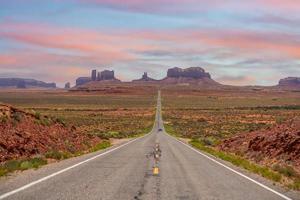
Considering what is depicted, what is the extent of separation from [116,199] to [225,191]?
3.23m

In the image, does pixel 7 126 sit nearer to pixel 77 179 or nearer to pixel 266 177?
pixel 77 179

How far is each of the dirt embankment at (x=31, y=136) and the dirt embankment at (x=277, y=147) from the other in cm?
1046

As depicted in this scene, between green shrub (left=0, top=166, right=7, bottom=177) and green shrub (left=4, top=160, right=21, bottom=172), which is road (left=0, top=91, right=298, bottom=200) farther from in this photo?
green shrub (left=4, top=160, right=21, bottom=172)

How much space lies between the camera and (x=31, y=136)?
22703 mm

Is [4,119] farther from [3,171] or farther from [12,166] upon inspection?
[3,171]

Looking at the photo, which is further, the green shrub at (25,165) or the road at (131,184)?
the green shrub at (25,165)

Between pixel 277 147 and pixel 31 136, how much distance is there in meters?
13.0

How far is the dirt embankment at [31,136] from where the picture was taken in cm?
1964

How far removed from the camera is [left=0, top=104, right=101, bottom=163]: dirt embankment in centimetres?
1964

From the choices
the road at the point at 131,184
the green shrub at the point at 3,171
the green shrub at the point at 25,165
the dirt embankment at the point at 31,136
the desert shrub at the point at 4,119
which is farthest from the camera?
the desert shrub at the point at 4,119

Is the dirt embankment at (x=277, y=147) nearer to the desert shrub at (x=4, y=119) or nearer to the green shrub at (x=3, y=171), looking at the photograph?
the green shrub at (x=3, y=171)

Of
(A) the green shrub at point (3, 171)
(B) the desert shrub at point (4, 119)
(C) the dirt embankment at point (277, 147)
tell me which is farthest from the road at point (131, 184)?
(B) the desert shrub at point (4, 119)

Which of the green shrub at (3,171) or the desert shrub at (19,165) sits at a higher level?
the green shrub at (3,171)

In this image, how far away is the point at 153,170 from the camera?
615 inches
